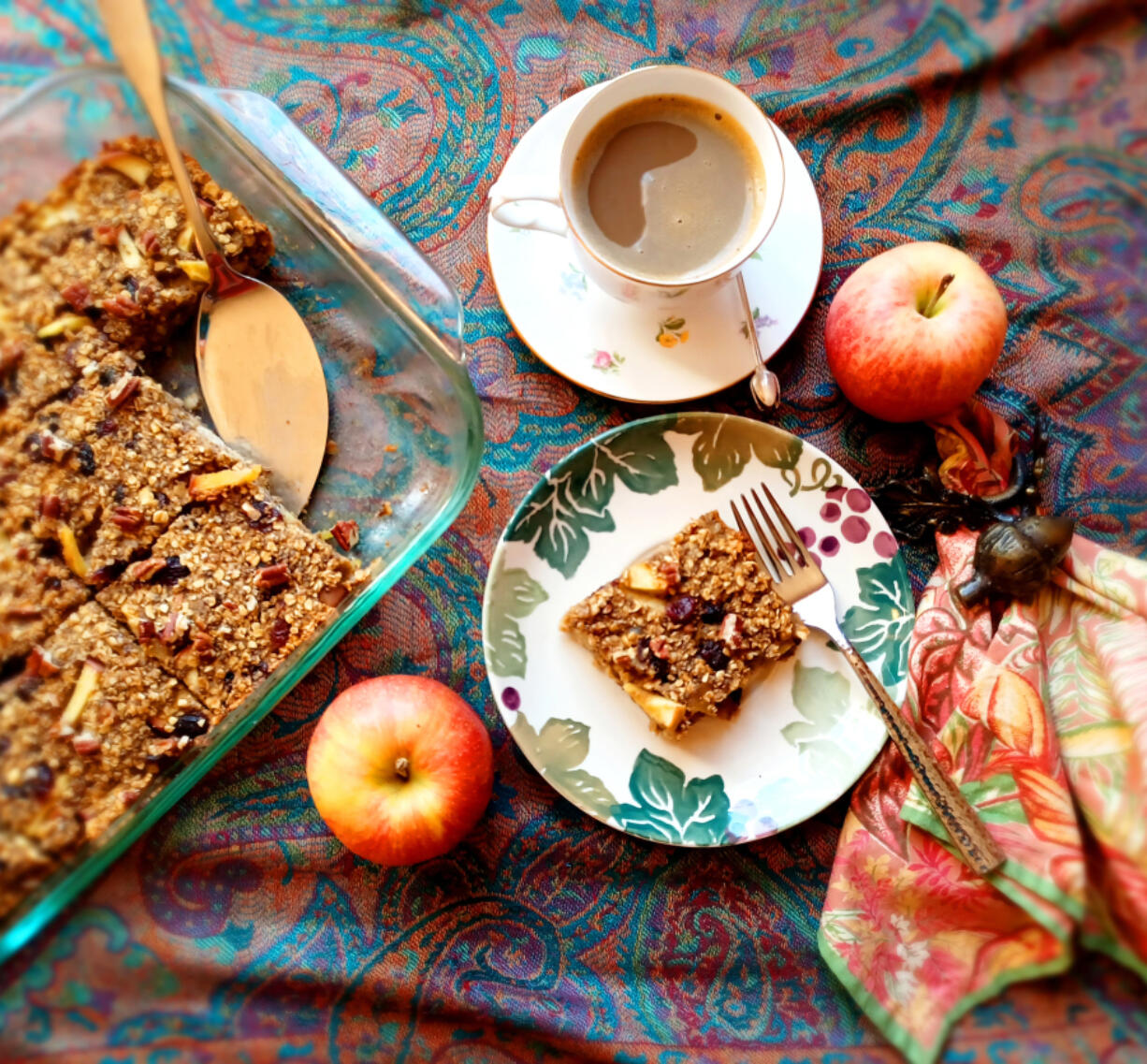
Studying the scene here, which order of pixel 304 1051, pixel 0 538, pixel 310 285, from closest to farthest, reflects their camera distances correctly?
pixel 0 538 → pixel 304 1051 → pixel 310 285

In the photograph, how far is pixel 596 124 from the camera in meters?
1.49

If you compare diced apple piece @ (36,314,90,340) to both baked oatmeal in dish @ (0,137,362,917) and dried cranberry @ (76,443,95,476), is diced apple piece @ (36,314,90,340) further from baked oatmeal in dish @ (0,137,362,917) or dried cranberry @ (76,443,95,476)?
dried cranberry @ (76,443,95,476)

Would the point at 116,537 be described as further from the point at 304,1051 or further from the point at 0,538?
the point at 304,1051

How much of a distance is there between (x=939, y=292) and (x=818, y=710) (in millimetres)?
781

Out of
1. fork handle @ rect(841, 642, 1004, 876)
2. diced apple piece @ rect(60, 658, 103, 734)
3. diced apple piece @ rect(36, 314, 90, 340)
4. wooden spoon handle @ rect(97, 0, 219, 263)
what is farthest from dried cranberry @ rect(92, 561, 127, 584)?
fork handle @ rect(841, 642, 1004, 876)

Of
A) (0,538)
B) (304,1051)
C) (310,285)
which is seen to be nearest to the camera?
(0,538)

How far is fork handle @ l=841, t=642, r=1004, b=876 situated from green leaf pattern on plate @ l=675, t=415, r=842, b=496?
0.31 m

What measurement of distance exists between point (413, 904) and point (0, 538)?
0.94 m

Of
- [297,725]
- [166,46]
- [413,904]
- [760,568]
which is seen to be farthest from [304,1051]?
[166,46]

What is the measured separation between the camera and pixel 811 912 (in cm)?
160

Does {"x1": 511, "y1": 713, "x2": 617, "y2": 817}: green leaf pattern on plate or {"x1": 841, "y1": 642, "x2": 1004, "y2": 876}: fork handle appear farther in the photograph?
{"x1": 511, "y1": 713, "x2": 617, "y2": 817}: green leaf pattern on plate

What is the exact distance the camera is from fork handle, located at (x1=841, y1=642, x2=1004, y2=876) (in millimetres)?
1436

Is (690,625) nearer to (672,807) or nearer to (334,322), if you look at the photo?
(672,807)

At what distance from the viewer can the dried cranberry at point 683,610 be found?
4.99 ft
